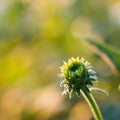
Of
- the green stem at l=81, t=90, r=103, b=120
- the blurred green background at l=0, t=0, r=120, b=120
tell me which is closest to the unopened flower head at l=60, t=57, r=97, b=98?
the green stem at l=81, t=90, r=103, b=120

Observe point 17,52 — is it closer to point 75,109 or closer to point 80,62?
A: point 75,109

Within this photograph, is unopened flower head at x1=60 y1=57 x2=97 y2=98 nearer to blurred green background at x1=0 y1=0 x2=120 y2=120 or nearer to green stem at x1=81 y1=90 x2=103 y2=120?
green stem at x1=81 y1=90 x2=103 y2=120

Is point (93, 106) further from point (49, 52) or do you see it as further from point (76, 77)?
point (49, 52)

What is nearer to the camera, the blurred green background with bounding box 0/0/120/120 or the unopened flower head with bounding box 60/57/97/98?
the unopened flower head with bounding box 60/57/97/98

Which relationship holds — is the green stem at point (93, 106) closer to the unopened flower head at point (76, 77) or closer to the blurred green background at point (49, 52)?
the unopened flower head at point (76, 77)

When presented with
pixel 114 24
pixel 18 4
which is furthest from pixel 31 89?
pixel 18 4

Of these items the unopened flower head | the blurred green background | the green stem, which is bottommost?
the green stem
